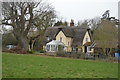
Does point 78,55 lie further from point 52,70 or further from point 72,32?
point 72,32

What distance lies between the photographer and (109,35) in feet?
115

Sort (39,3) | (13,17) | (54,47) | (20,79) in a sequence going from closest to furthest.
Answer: (20,79)
(13,17)
(39,3)
(54,47)

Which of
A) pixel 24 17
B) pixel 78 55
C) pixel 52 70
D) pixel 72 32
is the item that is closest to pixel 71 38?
pixel 72 32

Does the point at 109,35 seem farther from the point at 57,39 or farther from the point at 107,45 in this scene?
the point at 57,39

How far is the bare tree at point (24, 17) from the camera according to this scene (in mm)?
40219

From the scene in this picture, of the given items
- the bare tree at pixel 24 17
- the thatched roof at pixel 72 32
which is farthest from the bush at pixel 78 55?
the thatched roof at pixel 72 32

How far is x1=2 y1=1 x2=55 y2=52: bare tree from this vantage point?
40.2 m

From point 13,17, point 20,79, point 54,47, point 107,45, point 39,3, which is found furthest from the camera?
point 54,47

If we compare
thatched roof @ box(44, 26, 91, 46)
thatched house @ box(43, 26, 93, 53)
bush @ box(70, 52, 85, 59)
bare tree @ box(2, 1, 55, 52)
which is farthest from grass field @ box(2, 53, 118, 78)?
thatched roof @ box(44, 26, 91, 46)

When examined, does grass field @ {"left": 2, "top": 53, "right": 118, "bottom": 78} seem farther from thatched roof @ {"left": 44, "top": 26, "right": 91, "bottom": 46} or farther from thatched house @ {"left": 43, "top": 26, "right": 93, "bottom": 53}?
thatched roof @ {"left": 44, "top": 26, "right": 91, "bottom": 46}

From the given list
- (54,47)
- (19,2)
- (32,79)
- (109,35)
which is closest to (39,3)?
(19,2)

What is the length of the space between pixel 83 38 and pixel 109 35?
15.1m

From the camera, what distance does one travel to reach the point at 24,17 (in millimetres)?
42438

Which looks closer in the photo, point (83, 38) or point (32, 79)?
point (32, 79)
